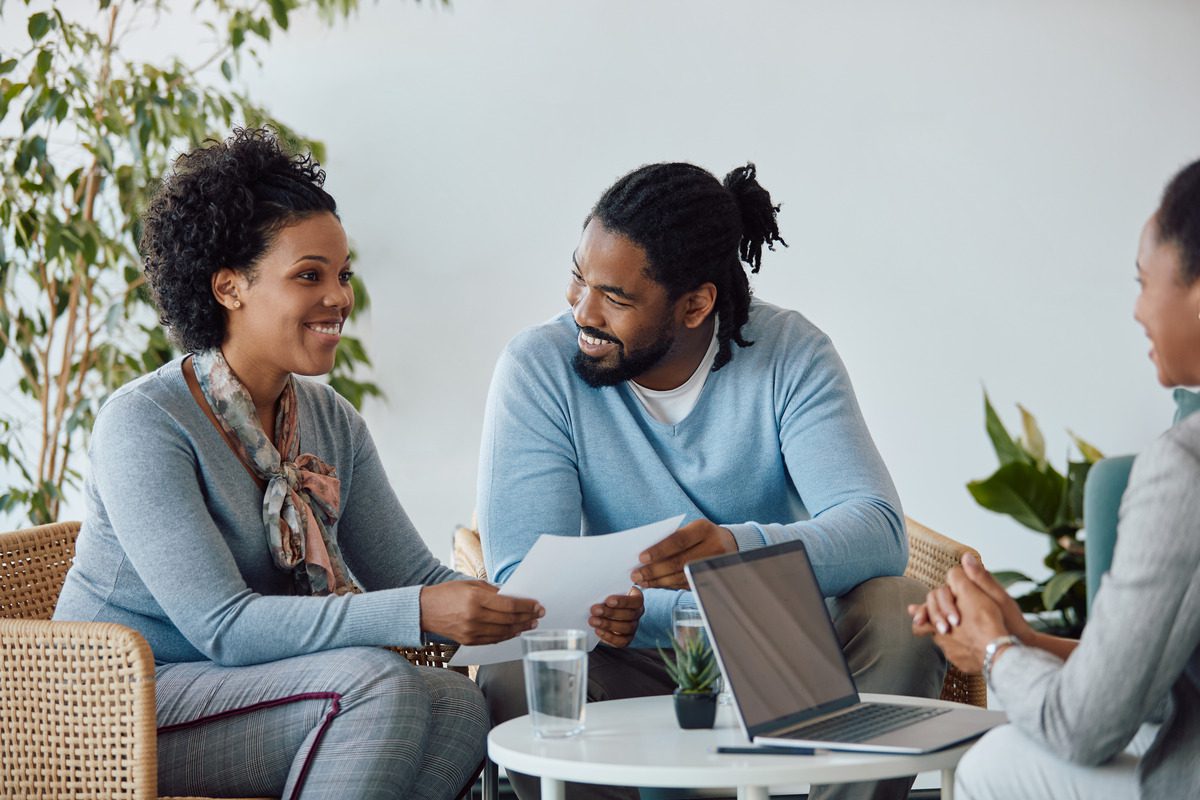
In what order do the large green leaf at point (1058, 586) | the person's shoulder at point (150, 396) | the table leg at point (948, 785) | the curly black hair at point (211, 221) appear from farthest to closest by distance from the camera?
the large green leaf at point (1058, 586)
the curly black hair at point (211, 221)
the person's shoulder at point (150, 396)
the table leg at point (948, 785)

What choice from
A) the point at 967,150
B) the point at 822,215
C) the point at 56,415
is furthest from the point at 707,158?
the point at 56,415

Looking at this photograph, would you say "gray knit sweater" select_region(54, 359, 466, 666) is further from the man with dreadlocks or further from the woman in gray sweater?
the woman in gray sweater

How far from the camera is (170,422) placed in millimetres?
1759

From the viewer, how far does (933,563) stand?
2.21 metres

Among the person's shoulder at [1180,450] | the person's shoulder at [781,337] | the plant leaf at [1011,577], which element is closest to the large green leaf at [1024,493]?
the plant leaf at [1011,577]

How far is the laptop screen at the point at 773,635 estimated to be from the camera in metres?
1.39

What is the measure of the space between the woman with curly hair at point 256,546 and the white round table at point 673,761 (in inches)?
8.8

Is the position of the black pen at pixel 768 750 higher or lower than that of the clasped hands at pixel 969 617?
lower

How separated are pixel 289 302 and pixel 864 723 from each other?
3.23 ft

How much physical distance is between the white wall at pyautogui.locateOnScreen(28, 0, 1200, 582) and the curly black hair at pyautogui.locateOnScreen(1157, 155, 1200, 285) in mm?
2350

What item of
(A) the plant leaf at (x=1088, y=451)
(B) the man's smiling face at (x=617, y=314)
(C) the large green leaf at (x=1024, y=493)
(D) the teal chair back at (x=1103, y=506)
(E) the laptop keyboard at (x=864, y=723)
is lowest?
(C) the large green leaf at (x=1024, y=493)

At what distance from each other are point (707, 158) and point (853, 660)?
2.01 meters

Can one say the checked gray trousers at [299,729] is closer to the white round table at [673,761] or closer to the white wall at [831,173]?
the white round table at [673,761]

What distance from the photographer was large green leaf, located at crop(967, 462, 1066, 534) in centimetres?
339
